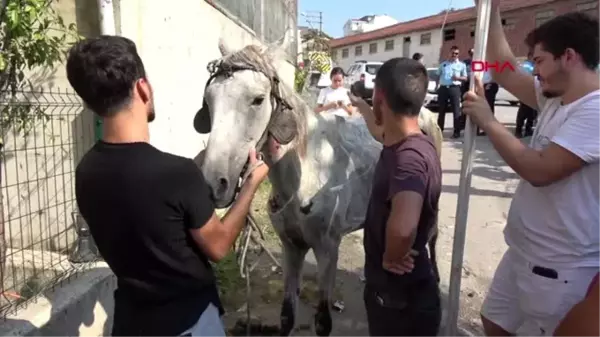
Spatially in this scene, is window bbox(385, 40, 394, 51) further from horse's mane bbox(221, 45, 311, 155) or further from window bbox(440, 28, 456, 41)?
horse's mane bbox(221, 45, 311, 155)

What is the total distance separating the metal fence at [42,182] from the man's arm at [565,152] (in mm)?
2914

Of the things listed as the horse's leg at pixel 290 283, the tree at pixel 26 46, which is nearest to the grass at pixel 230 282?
A: the horse's leg at pixel 290 283

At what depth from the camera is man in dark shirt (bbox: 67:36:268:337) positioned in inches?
59.3

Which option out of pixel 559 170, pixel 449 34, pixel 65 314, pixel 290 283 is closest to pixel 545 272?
pixel 559 170

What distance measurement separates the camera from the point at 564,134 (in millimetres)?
1777

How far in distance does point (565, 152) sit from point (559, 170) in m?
0.07

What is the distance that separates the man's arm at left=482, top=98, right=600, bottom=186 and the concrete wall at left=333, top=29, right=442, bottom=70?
30.7m

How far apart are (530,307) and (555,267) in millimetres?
215

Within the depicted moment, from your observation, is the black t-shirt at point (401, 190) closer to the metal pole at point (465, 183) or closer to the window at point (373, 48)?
the metal pole at point (465, 183)

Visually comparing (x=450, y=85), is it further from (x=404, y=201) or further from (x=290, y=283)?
(x=404, y=201)

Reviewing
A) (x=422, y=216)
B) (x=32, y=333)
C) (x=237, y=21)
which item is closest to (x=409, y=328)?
(x=422, y=216)

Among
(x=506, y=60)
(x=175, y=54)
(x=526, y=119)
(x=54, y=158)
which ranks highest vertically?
(x=175, y=54)

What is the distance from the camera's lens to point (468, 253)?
5.30 m

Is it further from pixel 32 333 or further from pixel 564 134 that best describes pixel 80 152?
pixel 564 134
